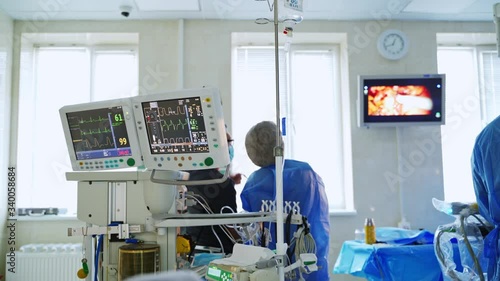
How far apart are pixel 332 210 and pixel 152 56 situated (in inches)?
86.8

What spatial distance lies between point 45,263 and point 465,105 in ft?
14.0

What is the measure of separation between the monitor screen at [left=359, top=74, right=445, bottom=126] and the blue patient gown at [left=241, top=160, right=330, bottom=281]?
6.04 ft

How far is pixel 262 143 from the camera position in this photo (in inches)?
84.0

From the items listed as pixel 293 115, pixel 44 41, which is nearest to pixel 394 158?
pixel 293 115

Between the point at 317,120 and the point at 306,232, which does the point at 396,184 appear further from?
the point at 306,232

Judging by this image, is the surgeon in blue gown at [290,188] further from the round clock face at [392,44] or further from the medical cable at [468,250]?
the round clock face at [392,44]

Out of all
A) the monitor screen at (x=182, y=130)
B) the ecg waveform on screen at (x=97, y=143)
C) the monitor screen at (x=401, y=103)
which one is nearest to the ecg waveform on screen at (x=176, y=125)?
the monitor screen at (x=182, y=130)

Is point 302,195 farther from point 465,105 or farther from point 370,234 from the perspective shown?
point 465,105

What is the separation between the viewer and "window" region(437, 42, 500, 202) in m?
4.31

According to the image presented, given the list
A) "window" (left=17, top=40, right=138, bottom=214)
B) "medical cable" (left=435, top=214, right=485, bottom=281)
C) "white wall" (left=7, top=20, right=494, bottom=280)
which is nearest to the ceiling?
"white wall" (left=7, top=20, right=494, bottom=280)

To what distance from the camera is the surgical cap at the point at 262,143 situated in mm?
2133

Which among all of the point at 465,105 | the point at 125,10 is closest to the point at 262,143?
the point at 125,10

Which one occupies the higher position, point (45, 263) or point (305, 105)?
point (305, 105)

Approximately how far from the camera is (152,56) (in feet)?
13.0
